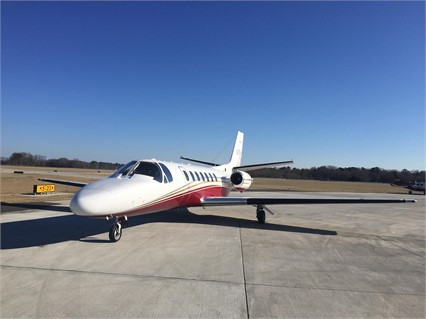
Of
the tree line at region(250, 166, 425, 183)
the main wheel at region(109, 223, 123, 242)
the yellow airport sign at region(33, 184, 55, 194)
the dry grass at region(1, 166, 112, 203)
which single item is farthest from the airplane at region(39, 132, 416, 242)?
the tree line at region(250, 166, 425, 183)

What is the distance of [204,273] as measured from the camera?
20.1ft

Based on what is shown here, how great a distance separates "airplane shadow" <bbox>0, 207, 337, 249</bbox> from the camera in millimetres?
8523

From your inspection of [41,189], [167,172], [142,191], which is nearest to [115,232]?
[142,191]

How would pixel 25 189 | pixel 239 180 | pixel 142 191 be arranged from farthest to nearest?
1. pixel 25 189
2. pixel 239 180
3. pixel 142 191

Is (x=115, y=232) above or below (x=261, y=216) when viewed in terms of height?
below

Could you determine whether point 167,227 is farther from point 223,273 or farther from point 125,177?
point 223,273

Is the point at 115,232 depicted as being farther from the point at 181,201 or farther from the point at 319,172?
the point at 319,172

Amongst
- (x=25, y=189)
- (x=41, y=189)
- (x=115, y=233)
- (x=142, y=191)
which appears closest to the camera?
(x=115, y=233)

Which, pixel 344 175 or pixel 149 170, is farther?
pixel 344 175

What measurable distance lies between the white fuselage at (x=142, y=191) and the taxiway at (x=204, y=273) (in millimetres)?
997

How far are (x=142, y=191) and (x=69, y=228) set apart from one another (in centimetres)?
333

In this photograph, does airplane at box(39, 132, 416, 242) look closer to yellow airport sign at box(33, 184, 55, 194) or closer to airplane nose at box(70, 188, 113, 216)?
airplane nose at box(70, 188, 113, 216)

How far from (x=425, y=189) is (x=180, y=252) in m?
55.8

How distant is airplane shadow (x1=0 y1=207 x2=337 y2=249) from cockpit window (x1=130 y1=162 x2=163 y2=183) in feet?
7.59
